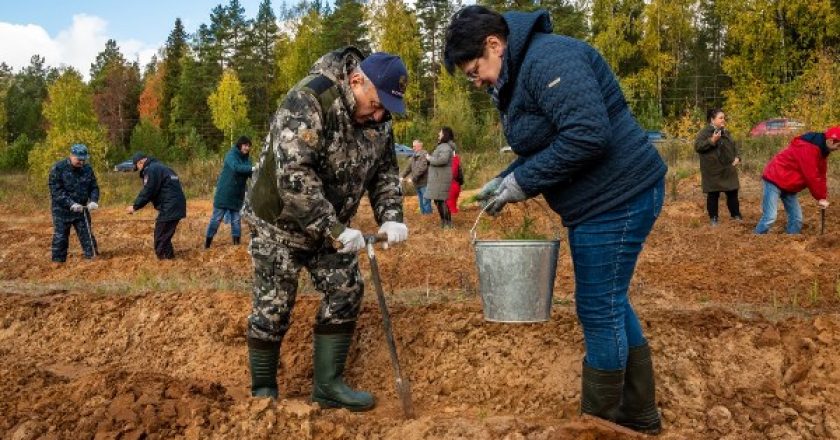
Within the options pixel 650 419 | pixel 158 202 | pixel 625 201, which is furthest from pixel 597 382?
pixel 158 202

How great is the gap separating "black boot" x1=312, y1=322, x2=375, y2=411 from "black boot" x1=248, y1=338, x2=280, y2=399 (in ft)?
0.75

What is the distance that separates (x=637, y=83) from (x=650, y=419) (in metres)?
32.1

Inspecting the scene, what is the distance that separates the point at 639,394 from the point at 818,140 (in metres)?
6.87

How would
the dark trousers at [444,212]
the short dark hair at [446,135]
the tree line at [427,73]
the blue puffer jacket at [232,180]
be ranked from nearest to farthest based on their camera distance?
the blue puffer jacket at [232,180] < the short dark hair at [446,135] < the dark trousers at [444,212] < the tree line at [427,73]

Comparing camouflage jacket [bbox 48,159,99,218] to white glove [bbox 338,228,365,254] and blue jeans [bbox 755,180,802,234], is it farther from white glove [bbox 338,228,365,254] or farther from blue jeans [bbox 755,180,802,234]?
blue jeans [bbox 755,180,802,234]

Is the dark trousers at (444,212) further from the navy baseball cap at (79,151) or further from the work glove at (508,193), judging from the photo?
the work glove at (508,193)

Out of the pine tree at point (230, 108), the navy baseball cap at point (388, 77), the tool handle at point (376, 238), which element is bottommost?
the tool handle at point (376, 238)

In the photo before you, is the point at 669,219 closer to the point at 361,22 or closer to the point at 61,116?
the point at 61,116

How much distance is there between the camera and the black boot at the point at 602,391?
3033 mm

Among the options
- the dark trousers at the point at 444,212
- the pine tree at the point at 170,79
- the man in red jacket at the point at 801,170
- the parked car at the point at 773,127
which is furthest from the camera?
the pine tree at the point at 170,79

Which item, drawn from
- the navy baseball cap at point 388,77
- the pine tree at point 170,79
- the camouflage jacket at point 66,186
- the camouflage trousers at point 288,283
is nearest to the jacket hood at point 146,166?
the camouflage jacket at point 66,186

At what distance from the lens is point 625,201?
2887 millimetres

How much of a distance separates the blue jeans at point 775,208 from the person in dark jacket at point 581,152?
23.4ft

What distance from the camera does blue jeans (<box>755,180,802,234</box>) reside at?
9305 millimetres
